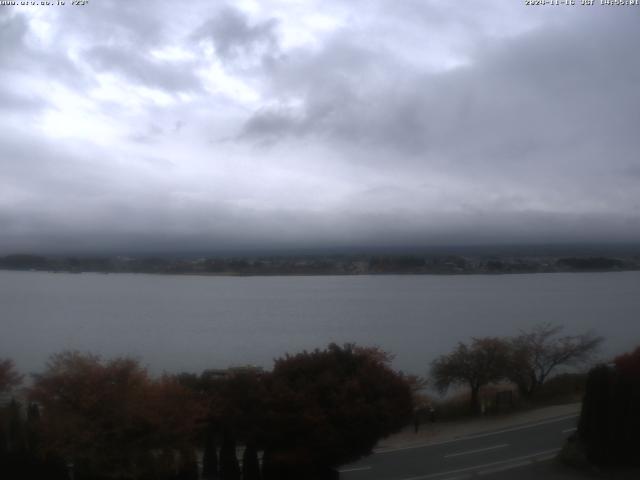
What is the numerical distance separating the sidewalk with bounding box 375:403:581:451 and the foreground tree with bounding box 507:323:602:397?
3.53m

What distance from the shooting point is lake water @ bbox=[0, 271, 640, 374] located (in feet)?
103

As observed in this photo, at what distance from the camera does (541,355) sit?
2623cm

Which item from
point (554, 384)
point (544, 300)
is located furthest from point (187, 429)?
point (544, 300)

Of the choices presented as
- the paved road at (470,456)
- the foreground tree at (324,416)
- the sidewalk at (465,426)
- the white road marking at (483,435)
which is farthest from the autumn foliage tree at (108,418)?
the sidewalk at (465,426)

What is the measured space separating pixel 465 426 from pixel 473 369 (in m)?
4.47

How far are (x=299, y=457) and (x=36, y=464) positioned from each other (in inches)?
168

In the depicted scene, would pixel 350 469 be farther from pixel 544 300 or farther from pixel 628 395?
pixel 544 300

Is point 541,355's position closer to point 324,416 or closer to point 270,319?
point 324,416

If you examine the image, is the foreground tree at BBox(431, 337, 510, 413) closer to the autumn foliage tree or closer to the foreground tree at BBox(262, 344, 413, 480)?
A: the foreground tree at BBox(262, 344, 413, 480)

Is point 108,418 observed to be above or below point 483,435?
above

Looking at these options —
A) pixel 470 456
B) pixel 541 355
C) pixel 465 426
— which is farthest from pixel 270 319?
pixel 470 456

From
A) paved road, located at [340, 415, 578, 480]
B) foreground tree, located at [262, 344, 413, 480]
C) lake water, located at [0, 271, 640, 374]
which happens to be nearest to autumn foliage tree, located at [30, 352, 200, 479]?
foreground tree, located at [262, 344, 413, 480]

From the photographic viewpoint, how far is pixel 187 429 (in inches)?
447

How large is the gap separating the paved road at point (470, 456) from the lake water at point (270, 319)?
1093 centimetres
